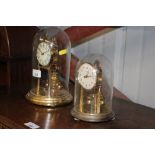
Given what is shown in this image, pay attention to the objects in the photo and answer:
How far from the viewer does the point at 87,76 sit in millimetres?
1021

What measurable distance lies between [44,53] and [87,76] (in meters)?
0.23

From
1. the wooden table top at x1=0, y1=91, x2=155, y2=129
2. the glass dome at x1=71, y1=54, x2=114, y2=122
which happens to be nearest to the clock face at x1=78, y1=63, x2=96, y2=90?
the glass dome at x1=71, y1=54, x2=114, y2=122

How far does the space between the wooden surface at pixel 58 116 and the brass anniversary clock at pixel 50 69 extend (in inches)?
1.4

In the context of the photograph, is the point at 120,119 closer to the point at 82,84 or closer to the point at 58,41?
the point at 82,84

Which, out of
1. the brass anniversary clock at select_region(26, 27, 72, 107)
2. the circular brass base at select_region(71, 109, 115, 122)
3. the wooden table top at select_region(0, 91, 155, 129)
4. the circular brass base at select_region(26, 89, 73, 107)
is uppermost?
the brass anniversary clock at select_region(26, 27, 72, 107)

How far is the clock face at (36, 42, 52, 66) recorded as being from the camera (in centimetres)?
116

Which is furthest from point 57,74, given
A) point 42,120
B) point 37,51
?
point 42,120

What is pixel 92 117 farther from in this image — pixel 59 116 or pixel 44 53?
pixel 44 53

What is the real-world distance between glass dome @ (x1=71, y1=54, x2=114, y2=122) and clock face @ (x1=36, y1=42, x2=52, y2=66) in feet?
0.49

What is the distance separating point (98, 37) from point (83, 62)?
55 cm

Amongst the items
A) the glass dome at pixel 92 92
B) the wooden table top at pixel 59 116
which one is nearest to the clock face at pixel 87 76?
the glass dome at pixel 92 92

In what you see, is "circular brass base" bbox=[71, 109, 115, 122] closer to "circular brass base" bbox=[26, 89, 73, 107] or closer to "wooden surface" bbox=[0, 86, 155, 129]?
"wooden surface" bbox=[0, 86, 155, 129]

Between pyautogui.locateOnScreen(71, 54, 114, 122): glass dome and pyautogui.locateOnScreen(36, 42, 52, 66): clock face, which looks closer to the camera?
pyautogui.locateOnScreen(71, 54, 114, 122): glass dome

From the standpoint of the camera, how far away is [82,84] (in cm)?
104
